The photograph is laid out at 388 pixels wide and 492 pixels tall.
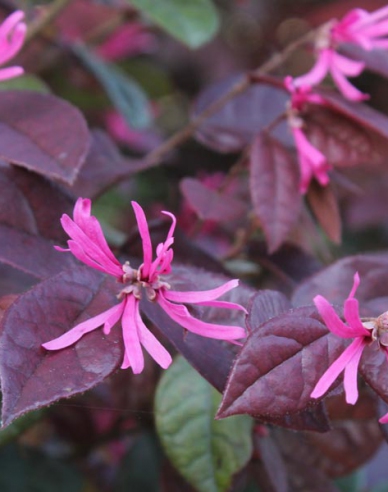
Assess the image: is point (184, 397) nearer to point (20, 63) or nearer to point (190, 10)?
point (190, 10)

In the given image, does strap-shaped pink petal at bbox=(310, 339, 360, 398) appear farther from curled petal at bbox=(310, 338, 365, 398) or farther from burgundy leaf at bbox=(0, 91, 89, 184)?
burgundy leaf at bbox=(0, 91, 89, 184)

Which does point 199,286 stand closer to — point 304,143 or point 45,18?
point 304,143

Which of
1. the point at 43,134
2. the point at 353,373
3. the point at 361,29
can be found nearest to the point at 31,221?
the point at 43,134

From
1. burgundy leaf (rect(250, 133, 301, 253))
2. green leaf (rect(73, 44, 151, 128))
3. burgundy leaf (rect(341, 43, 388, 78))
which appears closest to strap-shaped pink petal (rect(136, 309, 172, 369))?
burgundy leaf (rect(250, 133, 301, 253))

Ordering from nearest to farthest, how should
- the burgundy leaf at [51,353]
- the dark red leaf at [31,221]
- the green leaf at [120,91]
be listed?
the burgundy leaf at [51,353], the dark red leaf at [31,221], the green leaf at [120,91]

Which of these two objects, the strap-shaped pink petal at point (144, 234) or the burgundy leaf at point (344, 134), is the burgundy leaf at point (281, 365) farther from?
the burgundy leaf at point (344, 134)

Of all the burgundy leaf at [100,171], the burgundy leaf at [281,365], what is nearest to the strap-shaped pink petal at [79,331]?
the burgundy leaf at [281,365]
